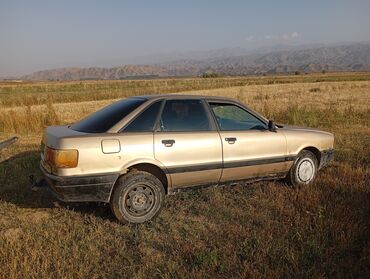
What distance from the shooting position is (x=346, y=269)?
12.0 ft

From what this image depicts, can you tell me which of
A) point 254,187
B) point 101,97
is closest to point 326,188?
point 254,187

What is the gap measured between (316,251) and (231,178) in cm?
192

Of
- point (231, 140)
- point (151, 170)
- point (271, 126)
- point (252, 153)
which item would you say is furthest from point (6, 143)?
point (271, 126)

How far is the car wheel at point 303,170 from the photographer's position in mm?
6207

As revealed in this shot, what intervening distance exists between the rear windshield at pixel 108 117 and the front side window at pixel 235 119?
118cm

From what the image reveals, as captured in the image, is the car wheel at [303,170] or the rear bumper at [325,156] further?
the rear bumper at [325,156]

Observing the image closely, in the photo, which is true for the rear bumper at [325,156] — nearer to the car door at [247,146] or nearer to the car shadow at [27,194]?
the car door at [247,146]

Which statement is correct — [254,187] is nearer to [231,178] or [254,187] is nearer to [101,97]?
[231,178]

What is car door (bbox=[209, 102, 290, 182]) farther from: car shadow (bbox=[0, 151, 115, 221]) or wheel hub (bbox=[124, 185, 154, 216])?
car shadow (bbox=[0, 151, 115, 221])

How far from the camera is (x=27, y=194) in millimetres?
6000

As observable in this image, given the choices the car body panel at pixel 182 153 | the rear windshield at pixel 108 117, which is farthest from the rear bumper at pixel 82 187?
the rear windshield at pixel 108 117

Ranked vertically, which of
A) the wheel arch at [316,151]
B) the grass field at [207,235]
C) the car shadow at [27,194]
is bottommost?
the grass field at [207,235]

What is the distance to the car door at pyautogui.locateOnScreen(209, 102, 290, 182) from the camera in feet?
18.0

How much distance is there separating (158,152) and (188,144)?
450 millimetres
